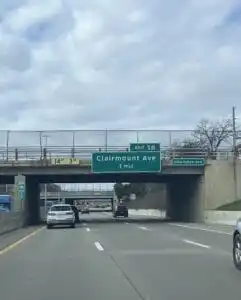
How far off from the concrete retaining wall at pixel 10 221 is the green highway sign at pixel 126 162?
8.02 meters

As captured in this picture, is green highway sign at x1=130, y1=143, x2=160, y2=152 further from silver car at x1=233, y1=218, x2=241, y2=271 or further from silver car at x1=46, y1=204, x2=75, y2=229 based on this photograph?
silver car at x1=233, y1=218, x2=241, y2=271

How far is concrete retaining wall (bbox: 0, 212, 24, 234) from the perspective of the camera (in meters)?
34.0

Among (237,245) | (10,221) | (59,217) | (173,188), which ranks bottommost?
(237,245)

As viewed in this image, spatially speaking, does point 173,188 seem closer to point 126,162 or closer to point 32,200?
point 32,200

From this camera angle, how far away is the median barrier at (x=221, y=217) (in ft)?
142

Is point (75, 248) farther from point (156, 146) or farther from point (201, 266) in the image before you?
point (156, 146)

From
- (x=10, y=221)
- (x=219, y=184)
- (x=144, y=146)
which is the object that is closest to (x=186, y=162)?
(x=219, y=184)

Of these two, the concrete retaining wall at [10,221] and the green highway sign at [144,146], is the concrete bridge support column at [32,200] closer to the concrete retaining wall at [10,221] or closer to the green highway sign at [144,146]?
the concrete retaining wall at [10,221]

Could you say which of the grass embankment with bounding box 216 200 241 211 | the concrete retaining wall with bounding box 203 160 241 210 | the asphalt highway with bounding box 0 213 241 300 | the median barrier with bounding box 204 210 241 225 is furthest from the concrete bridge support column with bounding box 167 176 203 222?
the asphalt highway with bounding box 0 213 241 300

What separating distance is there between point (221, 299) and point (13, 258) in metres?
9.33

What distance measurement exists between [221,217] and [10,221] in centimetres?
1638

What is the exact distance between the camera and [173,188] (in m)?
70.1

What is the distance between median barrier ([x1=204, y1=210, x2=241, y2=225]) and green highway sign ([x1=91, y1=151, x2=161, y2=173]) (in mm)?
5703

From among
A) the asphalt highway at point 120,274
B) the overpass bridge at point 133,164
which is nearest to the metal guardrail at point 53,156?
the overpass bridge at point 133,164
